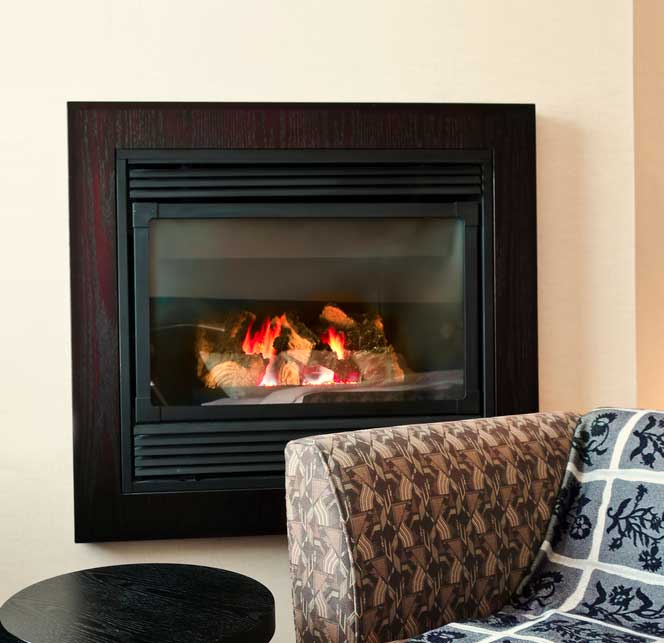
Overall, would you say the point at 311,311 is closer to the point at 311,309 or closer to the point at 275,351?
the point at 311,309

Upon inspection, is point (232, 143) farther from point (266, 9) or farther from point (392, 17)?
point (392, 17)

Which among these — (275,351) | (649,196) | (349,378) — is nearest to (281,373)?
(275,351)

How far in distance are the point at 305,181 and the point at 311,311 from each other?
1.08 feet

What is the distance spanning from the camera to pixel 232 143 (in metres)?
2.18

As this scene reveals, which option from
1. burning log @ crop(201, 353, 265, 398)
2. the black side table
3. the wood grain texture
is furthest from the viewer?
burning log @ crop(201, 353, 265, 398)

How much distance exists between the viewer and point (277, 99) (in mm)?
2229

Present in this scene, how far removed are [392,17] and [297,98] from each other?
12.7 inches

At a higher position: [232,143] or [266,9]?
[266,9]

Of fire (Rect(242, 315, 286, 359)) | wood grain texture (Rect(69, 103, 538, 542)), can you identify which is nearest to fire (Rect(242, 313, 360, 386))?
fire (Rect(242, 315, 286, 359))

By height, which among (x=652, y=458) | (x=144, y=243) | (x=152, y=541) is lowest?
(x=152, y=541)

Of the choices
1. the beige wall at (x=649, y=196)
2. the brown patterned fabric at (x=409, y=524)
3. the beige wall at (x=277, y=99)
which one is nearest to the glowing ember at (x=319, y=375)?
the beige wall at (x=277, y=99)

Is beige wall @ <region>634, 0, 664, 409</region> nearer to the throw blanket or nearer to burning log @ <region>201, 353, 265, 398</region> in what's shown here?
the throw blanket

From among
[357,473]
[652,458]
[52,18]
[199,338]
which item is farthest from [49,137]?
[652,458]

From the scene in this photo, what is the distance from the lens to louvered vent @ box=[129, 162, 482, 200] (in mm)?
2176
